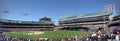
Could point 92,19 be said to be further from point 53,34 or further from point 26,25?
point 26,25

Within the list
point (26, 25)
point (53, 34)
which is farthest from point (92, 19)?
point (26, 25)

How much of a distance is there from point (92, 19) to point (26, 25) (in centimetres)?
100

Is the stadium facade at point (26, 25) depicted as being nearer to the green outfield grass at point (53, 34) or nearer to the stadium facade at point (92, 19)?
the green outfield grass at point (53, 34)

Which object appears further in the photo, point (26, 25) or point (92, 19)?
point (26, 25)

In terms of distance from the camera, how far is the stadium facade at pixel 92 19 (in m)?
4.15

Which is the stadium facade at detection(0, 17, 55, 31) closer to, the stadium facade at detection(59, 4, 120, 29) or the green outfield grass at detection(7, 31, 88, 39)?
the green outfield grass at detection(7, 31, 88, 39)

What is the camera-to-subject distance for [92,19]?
4.26 m

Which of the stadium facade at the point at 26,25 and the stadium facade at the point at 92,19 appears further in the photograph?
the stadium facade at the point at 26,25

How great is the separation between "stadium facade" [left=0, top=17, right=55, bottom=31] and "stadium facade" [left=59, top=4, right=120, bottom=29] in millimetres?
201

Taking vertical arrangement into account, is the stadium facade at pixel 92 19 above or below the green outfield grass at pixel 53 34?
above

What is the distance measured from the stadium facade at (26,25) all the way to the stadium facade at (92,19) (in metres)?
0.20

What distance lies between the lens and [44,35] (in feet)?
14.7

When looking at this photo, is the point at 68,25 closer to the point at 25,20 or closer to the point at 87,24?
the point at 87,24

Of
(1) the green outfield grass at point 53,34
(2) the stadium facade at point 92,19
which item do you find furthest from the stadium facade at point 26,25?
(2) the stadium facade at point 92,19
